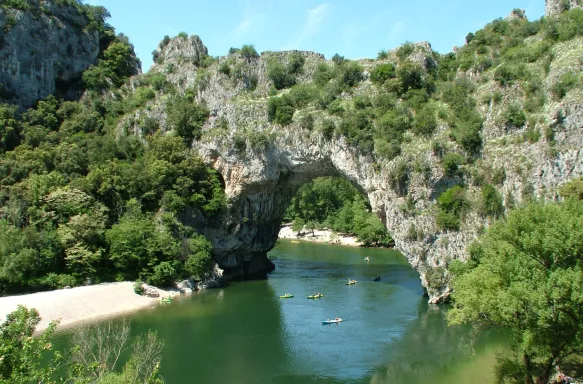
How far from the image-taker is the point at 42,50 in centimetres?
5938

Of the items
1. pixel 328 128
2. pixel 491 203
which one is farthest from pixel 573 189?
pixel 328 128

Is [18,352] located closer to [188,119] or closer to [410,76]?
[410,76]

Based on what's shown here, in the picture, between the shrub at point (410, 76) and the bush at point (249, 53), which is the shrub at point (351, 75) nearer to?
the shrub at point (410, 76)

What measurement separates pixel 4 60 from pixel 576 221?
197 ft

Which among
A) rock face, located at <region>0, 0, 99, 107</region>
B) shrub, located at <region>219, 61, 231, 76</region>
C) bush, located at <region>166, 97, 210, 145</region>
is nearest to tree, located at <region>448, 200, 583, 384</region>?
bush, located at <region>166, 97, 210, 145</region>

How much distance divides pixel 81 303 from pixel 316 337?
17417 millimetres

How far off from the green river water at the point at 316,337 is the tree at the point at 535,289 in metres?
4.05

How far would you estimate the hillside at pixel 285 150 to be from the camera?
3603cm

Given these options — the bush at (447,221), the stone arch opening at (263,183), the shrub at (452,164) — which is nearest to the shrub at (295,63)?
the stone arch opening at (263,183)

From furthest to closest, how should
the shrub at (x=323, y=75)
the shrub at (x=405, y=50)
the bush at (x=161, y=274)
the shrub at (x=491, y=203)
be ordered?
the shrub at (x=323, y=75) → the shrub at (x=405, y=50) → the bush at (x=161, y=274) → the shrub at (x=491, y=203)

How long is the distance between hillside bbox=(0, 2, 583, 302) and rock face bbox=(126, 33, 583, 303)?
0.13 m

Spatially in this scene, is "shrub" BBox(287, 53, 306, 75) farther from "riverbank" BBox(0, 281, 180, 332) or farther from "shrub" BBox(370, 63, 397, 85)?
"riverbank" BBox(0, 281, 180, 332)

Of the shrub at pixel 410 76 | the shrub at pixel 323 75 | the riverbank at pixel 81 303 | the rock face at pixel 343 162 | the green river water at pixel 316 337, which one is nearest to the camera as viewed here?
the green river water at pixel 316 337

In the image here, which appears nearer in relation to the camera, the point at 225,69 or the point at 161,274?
the point at 161,274
